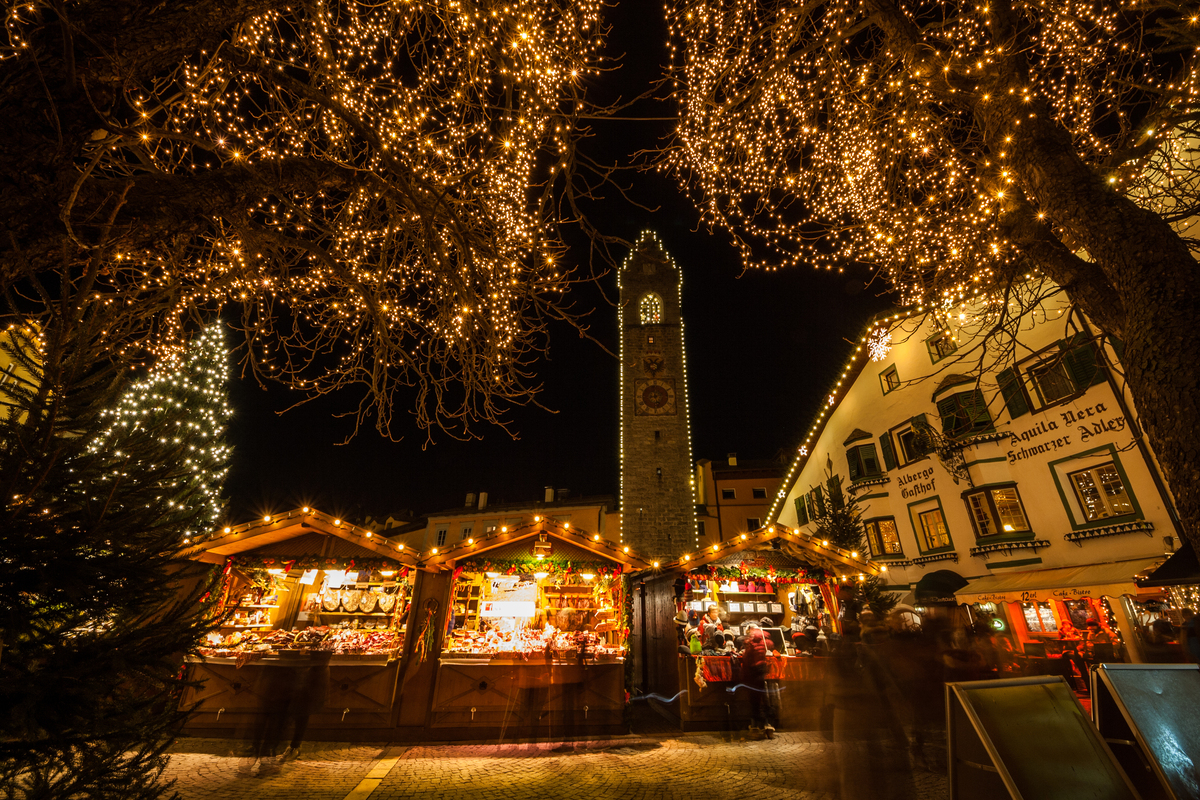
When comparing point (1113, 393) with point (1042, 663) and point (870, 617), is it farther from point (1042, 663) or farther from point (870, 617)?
point (870, 617)

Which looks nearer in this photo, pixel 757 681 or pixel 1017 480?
pixel 757 681

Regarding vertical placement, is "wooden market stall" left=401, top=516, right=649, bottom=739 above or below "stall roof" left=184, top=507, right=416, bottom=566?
below

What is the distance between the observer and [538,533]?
29.9 ft

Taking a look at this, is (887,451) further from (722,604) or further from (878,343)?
(722,604)

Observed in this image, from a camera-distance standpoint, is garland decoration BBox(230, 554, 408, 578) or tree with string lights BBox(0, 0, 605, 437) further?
garland decoration BBox(230, 554, 408, 578)

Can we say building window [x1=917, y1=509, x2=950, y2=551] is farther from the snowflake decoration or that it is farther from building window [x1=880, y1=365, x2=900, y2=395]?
the snowflake decoration

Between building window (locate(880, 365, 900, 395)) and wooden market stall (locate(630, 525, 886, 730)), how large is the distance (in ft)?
33.0

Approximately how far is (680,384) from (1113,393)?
49.2 ft

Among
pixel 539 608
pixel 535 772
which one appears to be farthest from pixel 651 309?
pixel 535 772

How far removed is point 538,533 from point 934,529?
13604 mm

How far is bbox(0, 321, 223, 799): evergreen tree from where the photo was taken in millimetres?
2346

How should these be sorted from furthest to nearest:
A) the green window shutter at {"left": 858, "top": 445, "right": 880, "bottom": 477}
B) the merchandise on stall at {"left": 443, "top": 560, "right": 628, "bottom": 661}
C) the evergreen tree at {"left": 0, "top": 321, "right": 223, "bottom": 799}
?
the green window shutter at {"left": 858, "top": 445, "right": 880, "bottom": 477} → the merchandise on stall at {"left": 443, "top": 560, "right": 628, "bottom": 661} → the evergreen tree at {"left": 0, "top": 321, "right": 223, "bottom": 799}

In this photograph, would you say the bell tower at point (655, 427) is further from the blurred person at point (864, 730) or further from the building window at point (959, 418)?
the blurred person at point (864, 730)

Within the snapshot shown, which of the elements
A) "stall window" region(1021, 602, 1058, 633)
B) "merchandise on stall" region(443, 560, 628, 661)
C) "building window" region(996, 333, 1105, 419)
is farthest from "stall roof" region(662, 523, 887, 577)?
"stall window" region(1021, 602, 1058, 633)
